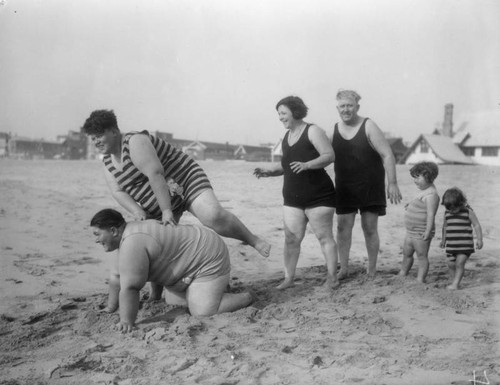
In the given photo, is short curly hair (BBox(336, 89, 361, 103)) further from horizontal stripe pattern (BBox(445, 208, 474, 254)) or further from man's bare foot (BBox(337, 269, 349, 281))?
man's bare foot (BBox(337, 269, 349, 281))

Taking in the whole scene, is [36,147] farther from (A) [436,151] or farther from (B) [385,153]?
(B) [385,153]

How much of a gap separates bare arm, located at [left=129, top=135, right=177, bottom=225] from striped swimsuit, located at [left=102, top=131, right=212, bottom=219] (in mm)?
188

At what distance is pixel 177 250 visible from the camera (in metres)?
3.66

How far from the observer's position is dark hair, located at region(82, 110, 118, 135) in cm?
375

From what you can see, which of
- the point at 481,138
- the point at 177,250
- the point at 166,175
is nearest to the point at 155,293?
the point at 177,250

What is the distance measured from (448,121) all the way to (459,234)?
3744 centimetres

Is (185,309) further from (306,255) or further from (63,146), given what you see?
(63,146)

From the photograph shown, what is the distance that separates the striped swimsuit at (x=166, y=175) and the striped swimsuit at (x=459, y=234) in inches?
81.5

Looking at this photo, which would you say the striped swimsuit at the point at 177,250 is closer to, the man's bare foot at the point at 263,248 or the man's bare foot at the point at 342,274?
the man's bare foot at the point at 263,248

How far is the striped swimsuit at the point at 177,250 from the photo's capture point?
3.52 meters

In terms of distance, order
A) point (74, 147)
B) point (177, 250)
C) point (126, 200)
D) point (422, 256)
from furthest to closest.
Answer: point (74, 147) → point (422, 256) → point (126, 200) → point (177, 250)

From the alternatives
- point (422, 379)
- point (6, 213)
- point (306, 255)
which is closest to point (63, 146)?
point (6, 213)

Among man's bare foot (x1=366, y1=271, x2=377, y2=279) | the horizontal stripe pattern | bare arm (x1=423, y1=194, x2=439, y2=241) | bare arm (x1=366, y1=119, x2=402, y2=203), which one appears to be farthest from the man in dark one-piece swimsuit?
the horizontal stripe pattern

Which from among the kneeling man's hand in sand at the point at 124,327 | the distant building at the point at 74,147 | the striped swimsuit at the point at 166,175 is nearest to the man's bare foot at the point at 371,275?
the striped swimsuit at the point at 166,175
